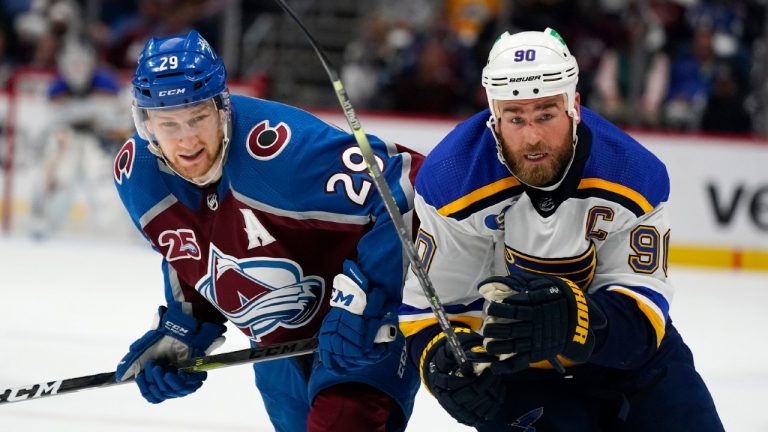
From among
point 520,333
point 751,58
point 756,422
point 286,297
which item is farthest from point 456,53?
point 520,333

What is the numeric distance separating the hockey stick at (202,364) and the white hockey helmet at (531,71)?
2.83ft

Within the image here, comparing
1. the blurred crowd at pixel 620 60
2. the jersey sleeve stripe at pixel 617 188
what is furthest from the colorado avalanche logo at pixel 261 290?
the blurred crowd at pixel 620 60

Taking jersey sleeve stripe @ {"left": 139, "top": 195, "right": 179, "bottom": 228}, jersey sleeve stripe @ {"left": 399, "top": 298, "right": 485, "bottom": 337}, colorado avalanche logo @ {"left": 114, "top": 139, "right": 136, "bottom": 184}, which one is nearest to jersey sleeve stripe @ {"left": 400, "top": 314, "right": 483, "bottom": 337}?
jersey sleeve stripe @ {"left": 399, "top": 298, "right": 485, "bottom": 337}

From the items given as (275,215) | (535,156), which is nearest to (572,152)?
(535,156)

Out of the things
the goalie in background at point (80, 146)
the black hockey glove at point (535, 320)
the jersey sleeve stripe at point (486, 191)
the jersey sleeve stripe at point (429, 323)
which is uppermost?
the jersey sleeve stripe at point (486, 191)

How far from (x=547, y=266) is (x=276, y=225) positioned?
0.71 m

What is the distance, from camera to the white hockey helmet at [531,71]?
238 centimetres

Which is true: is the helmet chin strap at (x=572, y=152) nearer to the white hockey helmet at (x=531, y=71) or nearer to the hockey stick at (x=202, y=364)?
the white hockey helmet at (x=531, y=71)

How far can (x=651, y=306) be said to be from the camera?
250 centimetres

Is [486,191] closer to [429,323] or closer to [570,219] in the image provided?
[570,219]

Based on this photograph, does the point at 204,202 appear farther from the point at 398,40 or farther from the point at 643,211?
the point at 398,40

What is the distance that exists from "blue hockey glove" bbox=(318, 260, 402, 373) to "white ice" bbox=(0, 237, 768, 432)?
1152mm

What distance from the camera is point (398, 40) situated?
8422mm

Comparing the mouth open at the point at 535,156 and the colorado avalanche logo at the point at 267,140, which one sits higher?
the mouth open at the point at 535,156
